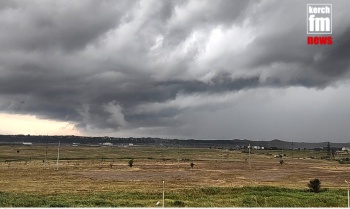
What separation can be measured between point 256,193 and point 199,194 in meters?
6.69

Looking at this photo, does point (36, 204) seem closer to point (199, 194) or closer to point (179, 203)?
point (179, 203)

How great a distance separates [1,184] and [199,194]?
34618 millimetres

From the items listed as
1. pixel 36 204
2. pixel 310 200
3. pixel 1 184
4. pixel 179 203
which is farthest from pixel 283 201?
pixel 1 184

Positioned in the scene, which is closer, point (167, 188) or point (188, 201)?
point (188, 201)

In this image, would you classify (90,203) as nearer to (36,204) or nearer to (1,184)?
(36,204)

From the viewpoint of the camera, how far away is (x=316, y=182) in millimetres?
49812

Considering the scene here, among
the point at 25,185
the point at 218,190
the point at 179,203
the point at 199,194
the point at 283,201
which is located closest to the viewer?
the point at 179,203

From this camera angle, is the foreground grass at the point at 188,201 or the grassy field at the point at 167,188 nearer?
the foreground grass at the point at 188,201

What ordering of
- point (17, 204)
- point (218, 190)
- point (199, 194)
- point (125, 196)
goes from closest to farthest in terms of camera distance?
point (17, 204) → point (125, 196) → point (199, 194) → point (218, 190)

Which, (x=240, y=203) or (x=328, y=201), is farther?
(x=328, y=201)

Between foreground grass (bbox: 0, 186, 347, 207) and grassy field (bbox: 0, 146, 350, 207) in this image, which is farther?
grassy field (bbox: 0, 146, 350, 207)

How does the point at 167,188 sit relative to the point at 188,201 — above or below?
below

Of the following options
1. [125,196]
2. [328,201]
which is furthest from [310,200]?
[125,196]

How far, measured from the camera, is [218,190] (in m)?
49.2
